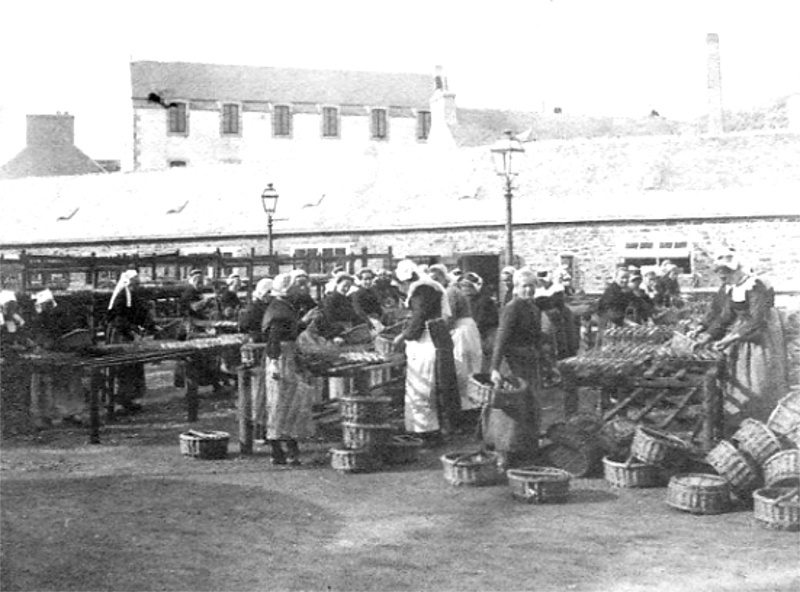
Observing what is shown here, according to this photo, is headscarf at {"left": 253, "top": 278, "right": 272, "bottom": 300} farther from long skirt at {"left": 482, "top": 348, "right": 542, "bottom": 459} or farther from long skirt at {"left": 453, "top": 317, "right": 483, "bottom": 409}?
long skirt at {"left": 482, "top": 348, "right": 542, "bottom": 459}

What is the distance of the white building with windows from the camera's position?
48.8 metres

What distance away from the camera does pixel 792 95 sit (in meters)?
35.2

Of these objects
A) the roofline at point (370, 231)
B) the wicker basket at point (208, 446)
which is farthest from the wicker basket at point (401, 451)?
the roofline at point (370, 231)

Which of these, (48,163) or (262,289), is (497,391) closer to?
(262,289)

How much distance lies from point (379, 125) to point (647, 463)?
4518 centimetres

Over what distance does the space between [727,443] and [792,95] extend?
30781 millimetres

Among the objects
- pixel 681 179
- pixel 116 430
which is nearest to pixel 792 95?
pixel 681 179

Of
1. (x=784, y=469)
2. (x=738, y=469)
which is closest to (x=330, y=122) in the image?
(x=738, y=469)

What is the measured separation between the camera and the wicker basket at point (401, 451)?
31.6 feet

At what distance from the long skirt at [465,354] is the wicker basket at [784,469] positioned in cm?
449

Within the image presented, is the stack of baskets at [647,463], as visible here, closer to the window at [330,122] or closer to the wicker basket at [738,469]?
the wicker basket at [738,469]

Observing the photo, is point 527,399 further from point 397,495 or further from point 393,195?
point 393,195

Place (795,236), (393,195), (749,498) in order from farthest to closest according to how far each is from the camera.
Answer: (393,195)
(795,236)
(749,498)

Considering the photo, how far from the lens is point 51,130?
4784cm
